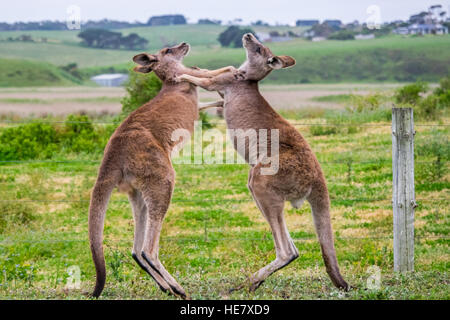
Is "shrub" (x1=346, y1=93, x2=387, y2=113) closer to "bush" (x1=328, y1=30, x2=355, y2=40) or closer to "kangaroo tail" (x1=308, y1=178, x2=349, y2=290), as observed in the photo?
"kangaroo tail" (x1=308, y1=178, x2=349, y2=290)

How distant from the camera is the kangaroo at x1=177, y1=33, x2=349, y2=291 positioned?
5.66 m

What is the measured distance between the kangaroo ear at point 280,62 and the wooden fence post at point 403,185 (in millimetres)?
1898

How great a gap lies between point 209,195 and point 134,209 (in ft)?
22.4

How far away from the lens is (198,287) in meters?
6.43

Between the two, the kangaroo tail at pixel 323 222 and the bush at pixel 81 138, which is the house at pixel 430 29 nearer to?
the bush at pixel 81 138

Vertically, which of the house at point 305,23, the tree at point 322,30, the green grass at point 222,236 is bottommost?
the green grass at point 222,236

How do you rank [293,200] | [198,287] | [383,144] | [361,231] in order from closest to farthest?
1. [293,200]
2. [198,287]
3. [361,231]
4. [383,144]

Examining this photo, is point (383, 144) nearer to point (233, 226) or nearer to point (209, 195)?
point (209, 195)

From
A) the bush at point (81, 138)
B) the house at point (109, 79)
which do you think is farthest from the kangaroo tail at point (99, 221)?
the house at point (109, 79)

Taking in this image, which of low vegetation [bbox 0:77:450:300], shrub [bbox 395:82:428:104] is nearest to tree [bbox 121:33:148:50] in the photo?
shrub [bbox 395:82:428:104]

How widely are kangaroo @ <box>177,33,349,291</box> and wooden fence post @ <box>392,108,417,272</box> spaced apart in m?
1.63

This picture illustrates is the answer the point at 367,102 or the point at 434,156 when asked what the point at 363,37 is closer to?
the point at 367,102

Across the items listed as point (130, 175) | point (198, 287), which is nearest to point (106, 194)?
point (130, 175)

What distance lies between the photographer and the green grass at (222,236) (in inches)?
255
